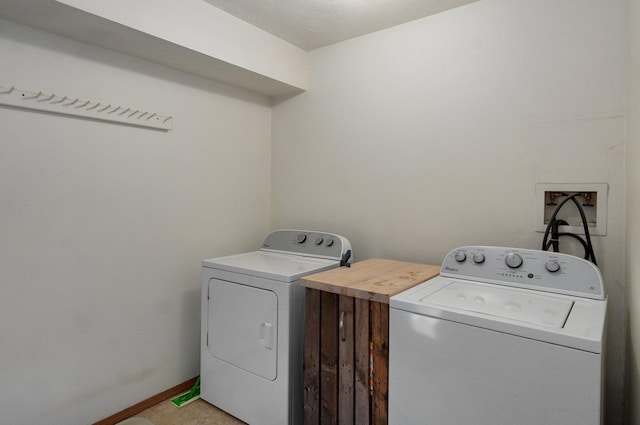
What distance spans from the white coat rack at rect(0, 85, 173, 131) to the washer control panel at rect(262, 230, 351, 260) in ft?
3.31

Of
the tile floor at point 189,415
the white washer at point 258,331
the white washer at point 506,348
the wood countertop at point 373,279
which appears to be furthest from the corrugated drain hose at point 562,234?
the tile floor at point 189,415

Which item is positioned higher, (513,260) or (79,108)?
(79,108)

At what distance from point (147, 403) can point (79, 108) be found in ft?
5.62

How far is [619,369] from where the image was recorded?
1631mm

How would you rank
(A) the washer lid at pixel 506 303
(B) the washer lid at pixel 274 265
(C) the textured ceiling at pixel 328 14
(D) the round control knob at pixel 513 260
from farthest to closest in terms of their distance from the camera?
(C) the textured ceiling at pixel 328 14 < (B) the washer lid at pixel 274 265 < (D) the round control knob at pixel 513 260 < (A) the washer lid at pixel 506 303

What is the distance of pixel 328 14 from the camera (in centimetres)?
210

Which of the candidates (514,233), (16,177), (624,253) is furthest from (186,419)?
(624,253)

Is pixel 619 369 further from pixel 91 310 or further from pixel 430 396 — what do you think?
pixel 91 310

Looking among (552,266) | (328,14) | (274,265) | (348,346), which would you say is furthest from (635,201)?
(328,14)

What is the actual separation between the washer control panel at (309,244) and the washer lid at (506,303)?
760 millimetres

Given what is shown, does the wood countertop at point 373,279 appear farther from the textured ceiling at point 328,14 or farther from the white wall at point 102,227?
the textured ceiling at point 328,14

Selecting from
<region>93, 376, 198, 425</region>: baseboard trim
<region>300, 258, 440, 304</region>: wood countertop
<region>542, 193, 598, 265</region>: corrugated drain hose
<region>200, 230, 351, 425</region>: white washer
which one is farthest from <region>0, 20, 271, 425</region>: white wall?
<region>542, 193, 598, 265</region>: corrugated drain hose

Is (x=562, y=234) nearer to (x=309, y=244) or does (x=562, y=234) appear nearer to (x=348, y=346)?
(x=348, y=346)

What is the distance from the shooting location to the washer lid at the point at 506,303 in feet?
3.88
